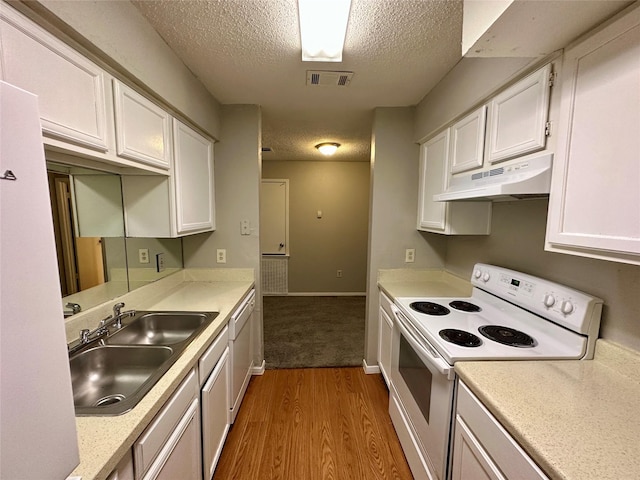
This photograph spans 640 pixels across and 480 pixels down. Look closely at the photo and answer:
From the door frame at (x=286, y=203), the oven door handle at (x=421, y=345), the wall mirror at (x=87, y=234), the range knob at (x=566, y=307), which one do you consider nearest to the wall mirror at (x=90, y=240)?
the wall mirror at (x=87, y=234)

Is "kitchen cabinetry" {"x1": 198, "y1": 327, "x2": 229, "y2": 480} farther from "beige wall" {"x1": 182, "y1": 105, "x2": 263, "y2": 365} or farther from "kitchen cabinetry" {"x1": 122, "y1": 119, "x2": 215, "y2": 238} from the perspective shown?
"beige wall" {"x1": 182, "y1": 105, "x2": 263, "y2": 365}

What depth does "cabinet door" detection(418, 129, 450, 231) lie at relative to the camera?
1.94 meters

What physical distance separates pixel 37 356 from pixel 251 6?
145 centimetres

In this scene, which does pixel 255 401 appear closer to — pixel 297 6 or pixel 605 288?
pixel 605 288

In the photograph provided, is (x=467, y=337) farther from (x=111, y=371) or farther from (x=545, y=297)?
(x=111, y=371)

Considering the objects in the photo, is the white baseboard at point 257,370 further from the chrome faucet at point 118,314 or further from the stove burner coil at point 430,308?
the stove burner coil at point 430,308

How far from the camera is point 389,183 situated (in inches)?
94.8

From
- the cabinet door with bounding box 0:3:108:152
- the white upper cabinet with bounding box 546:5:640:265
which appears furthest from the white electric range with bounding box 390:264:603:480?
the cabinet door with bounding box 0:3:108:152

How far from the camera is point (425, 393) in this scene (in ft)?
4.48

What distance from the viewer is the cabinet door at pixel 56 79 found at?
30.2 inches

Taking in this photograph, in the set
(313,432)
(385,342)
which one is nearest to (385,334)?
(385,342)

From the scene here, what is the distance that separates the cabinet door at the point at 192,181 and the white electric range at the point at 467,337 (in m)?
1.48

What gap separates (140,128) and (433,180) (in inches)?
74.0

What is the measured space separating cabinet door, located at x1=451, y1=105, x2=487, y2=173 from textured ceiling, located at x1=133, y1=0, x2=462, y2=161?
14.6 inches
